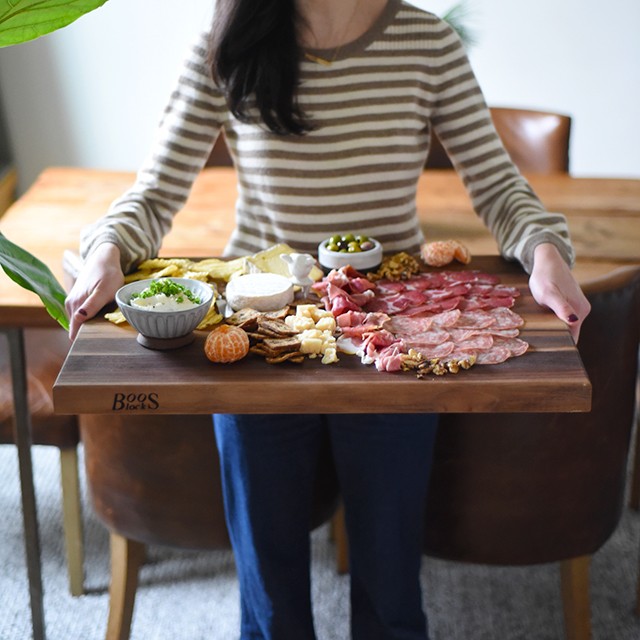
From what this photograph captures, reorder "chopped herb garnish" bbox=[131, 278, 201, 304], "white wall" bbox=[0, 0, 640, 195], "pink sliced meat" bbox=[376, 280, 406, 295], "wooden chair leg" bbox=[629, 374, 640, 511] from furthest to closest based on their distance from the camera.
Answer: "white wall" bbox=[0, 0, 640, 195] < "wooden chair leg" bbox=[629, 374, 640, 511] < "pink sliced meat" bbox=[376, 280, 406, 295] < "chopped herb garnish" bbox=[131, 278, 201, 304]

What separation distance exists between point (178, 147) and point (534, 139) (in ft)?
4.52

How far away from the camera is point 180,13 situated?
3197 millimetres

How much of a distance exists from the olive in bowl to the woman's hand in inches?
9.8

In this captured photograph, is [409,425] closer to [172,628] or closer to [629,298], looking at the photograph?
[629,298]

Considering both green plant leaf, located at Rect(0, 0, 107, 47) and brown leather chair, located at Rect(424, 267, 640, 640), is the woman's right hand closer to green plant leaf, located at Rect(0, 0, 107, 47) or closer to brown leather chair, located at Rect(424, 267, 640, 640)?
green plant leaf, located at Rect(0, 0, 107, 47)

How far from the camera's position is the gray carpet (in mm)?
1853

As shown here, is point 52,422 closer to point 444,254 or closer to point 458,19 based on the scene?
point 444,254

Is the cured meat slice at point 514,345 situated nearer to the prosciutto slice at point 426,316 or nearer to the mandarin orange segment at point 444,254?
the prosciutto slice at point 426,316

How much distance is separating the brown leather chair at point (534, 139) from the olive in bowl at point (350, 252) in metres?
1.19

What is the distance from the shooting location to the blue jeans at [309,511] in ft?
4.51

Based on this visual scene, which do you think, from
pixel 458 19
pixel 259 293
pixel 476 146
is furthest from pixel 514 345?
pixel 458 19

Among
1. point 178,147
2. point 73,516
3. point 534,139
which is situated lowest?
point 73,516

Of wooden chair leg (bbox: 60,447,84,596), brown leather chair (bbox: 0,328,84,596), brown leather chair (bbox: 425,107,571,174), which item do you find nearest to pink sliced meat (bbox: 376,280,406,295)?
brown leather chair (bbox: 0,328,84,596)

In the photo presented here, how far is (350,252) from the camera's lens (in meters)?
1.37
